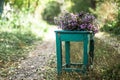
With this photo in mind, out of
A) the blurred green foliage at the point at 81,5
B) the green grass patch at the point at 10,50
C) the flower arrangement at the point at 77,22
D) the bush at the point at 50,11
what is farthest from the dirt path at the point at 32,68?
the bush at the point at 50,11

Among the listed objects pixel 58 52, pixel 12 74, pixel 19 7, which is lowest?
pixel 12 74

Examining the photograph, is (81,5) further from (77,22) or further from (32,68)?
(77,22)

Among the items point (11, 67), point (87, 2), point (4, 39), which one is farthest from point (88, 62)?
point (87, 2)

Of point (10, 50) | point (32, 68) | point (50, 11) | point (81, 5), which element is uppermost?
point (81, 5)

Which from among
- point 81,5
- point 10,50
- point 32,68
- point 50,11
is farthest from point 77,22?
point 50,11

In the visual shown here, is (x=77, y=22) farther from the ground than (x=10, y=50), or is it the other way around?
(x=77, y=22)

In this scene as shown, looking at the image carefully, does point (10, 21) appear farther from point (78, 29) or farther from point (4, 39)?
point (78, 29)

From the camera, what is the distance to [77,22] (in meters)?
8.30

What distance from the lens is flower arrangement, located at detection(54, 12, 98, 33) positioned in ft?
26.8

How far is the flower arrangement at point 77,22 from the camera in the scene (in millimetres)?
8164

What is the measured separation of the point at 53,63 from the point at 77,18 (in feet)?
7.67

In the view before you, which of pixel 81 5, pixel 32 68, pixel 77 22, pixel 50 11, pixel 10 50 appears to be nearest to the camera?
pixel 77 22

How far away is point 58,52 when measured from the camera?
26.5ft

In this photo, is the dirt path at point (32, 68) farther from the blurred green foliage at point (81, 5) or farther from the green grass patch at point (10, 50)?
the blurred green foliage at point (81, 5)
